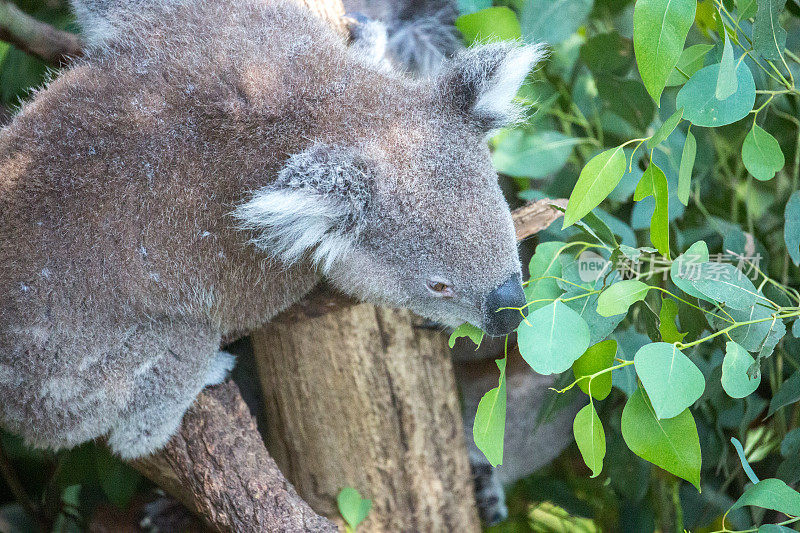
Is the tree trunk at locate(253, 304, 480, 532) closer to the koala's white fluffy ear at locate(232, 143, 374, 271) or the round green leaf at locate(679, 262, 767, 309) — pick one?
the koala's white fluffy ear at locate(232, 143, 374, 271)

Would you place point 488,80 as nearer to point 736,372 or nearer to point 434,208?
point 434,208

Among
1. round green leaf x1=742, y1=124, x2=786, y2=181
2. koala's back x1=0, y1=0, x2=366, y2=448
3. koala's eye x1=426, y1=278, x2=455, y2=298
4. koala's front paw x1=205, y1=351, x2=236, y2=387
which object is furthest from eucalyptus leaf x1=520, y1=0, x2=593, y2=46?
koala's front paw x1=205, y1=351, x2=236, y2=387

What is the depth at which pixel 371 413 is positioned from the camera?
2361mm

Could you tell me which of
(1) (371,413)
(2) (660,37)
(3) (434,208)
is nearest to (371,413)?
(1) (371,413)

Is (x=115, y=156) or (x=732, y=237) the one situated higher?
(x=115, y=156)

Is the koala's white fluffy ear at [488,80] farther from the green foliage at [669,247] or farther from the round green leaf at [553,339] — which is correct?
the round green leaf at [553,339]

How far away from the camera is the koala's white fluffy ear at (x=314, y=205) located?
1.48m

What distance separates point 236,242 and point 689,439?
1241mm

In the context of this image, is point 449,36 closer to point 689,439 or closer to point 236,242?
point 236,242

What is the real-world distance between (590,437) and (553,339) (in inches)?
8.9

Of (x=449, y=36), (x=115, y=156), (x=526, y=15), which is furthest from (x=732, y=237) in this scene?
(x=115, y=156)

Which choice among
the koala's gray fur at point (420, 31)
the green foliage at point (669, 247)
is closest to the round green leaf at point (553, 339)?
the green foliage at point (669, 247)

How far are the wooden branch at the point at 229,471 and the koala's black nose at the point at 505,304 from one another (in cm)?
76

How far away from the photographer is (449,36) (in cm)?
259
